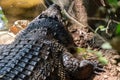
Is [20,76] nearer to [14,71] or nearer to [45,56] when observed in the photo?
[14,71]

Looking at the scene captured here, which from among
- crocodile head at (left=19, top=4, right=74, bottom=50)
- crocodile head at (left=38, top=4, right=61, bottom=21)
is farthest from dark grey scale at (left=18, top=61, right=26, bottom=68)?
crocodile head at (left=38, top=4, right=61, bottom=21)

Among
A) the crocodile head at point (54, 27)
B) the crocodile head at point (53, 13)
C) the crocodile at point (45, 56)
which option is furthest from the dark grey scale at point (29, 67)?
the crocodile head at point (53, 13)

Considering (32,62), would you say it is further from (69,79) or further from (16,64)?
(69,79)

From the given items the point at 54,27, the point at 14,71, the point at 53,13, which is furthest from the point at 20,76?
the point at 53,13

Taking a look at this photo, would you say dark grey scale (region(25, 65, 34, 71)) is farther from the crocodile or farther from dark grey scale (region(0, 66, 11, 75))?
dark grey scale (region(0, 66, 11, 75))

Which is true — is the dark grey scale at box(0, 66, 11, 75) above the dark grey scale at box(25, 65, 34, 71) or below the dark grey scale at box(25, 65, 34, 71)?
above

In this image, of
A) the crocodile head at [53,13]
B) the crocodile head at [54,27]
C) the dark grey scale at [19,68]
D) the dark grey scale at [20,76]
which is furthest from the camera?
the crocodile head at [53,13]

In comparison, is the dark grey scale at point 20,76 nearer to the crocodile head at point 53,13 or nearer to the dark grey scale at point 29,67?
the dark grey scale at point 29,67

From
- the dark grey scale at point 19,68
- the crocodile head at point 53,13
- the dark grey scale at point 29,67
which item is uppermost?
the crocodile head at point 53,13
